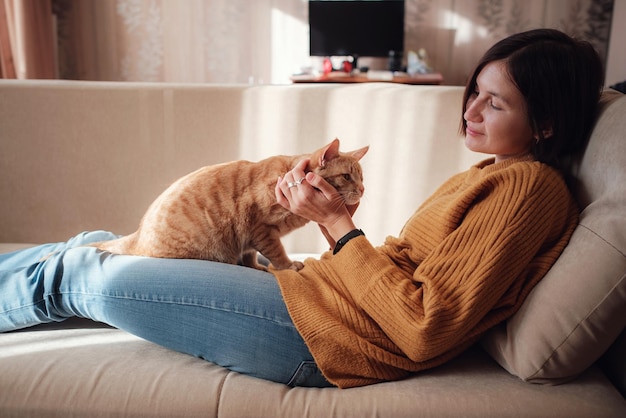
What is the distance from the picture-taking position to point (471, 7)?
4.77 metres

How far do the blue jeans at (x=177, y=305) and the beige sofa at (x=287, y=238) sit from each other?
42 millimetres

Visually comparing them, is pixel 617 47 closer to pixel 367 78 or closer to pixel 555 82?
pixel 367 78

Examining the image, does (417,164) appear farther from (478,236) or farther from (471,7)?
(471,7)

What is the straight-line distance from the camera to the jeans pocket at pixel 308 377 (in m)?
1.03

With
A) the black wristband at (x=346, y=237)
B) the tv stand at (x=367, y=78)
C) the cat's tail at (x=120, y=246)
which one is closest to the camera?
the black wristband at (x=346, y=237)

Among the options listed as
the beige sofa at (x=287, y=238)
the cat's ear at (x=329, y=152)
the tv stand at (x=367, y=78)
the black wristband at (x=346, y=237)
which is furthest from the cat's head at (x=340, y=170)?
the tv stand at (x=367, y=78)

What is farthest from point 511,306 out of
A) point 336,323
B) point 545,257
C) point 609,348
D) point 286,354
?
point 286,354

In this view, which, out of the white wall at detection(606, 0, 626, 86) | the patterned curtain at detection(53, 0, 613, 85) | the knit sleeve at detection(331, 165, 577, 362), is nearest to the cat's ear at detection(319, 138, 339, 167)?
the knit sleeve at detection(331, 165, 577, 362)

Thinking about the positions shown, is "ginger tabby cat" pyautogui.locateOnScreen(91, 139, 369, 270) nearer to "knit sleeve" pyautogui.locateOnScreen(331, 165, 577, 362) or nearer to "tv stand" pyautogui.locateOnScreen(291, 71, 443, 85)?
"knit sleeve" pyautogui.locateOnScreen(331, 165, 577, 362)

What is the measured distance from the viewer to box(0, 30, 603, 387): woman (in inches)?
37.0

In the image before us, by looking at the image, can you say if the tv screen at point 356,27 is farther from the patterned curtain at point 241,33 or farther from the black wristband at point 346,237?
the black wristband at point 346,237

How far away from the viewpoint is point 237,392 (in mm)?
993

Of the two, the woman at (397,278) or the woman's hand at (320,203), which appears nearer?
the woman at (397,278)

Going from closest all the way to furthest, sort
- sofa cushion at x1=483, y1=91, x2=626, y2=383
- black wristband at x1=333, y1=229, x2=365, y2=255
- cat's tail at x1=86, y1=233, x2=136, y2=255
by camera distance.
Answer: sofa cushion at x1=483, y1=91, x2=626, y2=383 < black wristband at x1=333, y1=229, x2=365, y2=255 < cat's tail at x1=86, y1=233, x2=136, y2=255
